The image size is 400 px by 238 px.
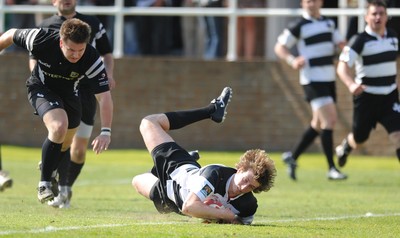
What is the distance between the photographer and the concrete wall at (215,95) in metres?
20.3

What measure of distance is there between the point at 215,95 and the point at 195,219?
1018cm

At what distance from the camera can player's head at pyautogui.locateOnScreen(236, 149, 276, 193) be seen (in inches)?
363

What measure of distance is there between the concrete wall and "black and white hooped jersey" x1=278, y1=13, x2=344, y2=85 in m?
3.65

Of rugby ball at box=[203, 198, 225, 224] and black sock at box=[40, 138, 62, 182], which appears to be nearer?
rugby ball at box=[203, 198, 225, 224]

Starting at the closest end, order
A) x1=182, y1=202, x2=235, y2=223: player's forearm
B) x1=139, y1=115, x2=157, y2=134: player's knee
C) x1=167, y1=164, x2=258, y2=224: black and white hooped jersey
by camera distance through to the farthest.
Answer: x1=182, y1=202, x2=235, y2=223: player's forearm
x1=167, y1=164, x2=258, y2=224: black and white hooped jersey
x1=139, y1=115, x2=157, y2=134: player's knee

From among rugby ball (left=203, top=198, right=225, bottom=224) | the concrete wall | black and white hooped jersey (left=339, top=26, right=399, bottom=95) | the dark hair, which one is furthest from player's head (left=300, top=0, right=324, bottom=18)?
rugby ball (left=203, top=198, right=225, bottom=224)

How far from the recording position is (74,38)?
400 inches

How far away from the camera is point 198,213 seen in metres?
9.19

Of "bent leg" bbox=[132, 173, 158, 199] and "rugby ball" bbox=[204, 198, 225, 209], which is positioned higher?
"rugby ball" bbox=[204, 198, 225, 209]

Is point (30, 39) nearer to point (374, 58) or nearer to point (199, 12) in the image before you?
point (374, 58)

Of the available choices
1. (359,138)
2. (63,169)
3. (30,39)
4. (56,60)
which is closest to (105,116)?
(56,60)

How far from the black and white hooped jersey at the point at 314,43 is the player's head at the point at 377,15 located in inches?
76.5

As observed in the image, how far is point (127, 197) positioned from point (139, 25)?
26.4 feet

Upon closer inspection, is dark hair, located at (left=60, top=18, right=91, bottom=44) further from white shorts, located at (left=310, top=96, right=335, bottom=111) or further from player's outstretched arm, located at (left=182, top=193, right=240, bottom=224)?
white shorts, located at (left=310, top=96, right=335, bottom=111)
